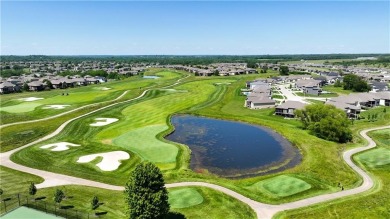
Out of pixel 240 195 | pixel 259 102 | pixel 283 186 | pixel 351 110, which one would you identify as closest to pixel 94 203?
pixel 240 195

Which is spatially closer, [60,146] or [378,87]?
[60,146]

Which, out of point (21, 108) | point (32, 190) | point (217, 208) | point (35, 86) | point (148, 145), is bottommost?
point (217, 208)

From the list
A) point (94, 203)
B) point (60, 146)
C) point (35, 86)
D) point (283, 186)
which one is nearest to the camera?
point (94, 203)

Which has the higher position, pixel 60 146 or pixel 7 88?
pixel 7 88

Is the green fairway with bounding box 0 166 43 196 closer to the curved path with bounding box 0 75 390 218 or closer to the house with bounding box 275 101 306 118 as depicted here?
the curved path with bounding box 0 75 390 218

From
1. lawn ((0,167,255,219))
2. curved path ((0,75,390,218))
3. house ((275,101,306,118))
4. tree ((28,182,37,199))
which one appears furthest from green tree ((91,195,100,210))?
house ((275,101,306,118))

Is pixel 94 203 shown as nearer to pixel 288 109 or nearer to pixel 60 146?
pixel 60 146
